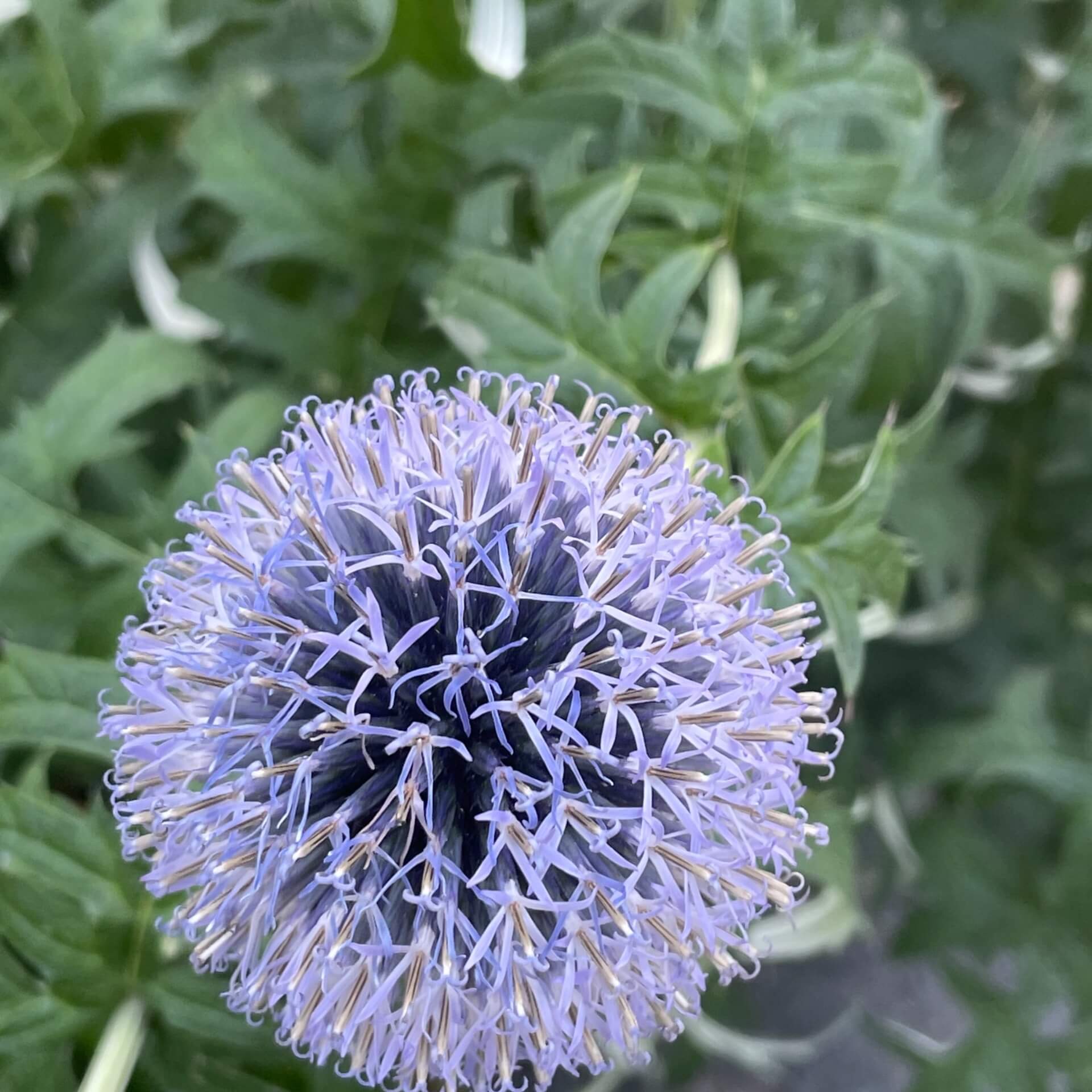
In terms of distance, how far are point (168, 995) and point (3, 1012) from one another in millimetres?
73

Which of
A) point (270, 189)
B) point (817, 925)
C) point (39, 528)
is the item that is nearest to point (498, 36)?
point (270, 189)

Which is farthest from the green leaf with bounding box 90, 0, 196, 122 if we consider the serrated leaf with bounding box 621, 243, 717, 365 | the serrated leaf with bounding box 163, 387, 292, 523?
the serrated leaf with bounding box 621, 243, 717, 365

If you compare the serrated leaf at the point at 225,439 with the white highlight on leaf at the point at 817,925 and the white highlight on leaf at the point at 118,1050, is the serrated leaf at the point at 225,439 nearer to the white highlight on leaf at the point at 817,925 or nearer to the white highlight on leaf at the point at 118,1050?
the white highlight on leaf at the point at 118,1050

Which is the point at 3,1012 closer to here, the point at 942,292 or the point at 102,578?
the point at 102,578

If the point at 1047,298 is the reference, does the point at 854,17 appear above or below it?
above

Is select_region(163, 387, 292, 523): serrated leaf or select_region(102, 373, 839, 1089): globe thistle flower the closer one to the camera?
select_region(102, 373, 839, 1089): globe thistle flower

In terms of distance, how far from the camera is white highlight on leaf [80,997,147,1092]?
47cm

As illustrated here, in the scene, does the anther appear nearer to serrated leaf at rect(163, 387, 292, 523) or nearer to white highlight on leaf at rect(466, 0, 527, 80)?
serrated leaf at rect(163, 387, 292, 523)

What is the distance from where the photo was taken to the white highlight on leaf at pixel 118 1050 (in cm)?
47

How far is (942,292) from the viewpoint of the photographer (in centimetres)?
71

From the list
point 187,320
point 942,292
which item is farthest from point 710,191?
point 187,320

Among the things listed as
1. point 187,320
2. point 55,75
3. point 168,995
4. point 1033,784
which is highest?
point 55,75

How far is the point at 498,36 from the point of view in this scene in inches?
23.3

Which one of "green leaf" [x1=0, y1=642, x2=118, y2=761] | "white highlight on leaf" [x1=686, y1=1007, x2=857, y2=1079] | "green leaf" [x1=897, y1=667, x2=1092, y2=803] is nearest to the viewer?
"green leaf" [x1=0, y1=642, x2=118, y2=761]
